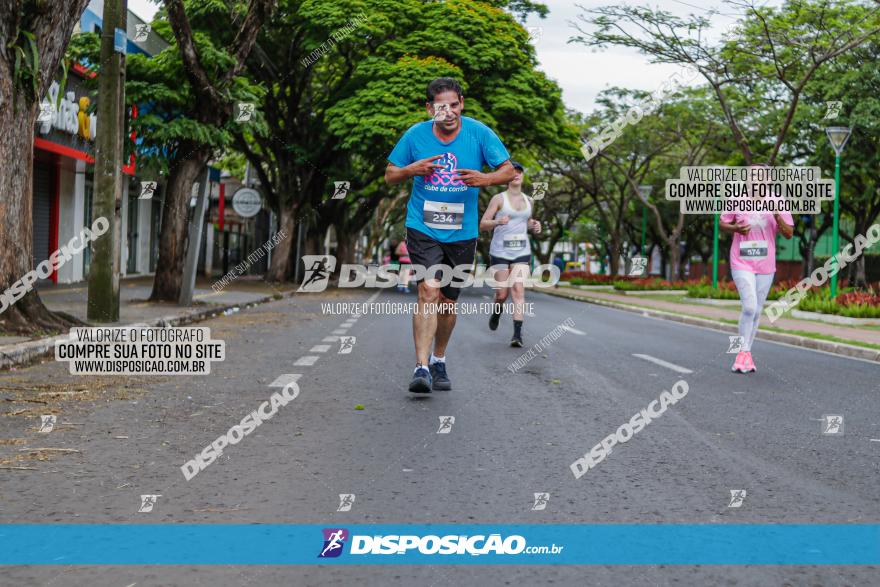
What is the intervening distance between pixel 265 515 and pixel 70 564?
2.71 feet

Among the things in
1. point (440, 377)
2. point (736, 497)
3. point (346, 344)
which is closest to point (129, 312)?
point (346, 344)

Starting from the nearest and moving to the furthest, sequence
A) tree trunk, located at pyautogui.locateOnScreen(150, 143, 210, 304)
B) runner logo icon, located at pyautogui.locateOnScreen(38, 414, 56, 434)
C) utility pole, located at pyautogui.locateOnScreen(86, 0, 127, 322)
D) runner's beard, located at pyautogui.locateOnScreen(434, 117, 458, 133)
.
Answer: runner logo icon, located at pyautogui.locateOnScreen(38, 414, 56, 434) → runner's beard, located at pyautogui.locateOnScreen(434, 117, 458, 133) → utility pole, located at pyautogui.locateOnScreen(86, 0, 127, 322) → tree trunk, located at pyautogui.locateOnScreen(150, 143, 210, 304)

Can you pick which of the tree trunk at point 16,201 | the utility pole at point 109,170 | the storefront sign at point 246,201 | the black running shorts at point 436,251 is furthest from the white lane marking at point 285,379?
the storefront sign at point 246,201

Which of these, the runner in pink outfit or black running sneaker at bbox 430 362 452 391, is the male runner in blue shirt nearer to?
black running sneaker at bbox 430 362 452 391

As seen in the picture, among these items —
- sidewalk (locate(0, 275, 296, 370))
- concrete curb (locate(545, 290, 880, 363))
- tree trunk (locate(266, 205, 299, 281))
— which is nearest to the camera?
sidewalk (locate(0, 275, 296, 370))

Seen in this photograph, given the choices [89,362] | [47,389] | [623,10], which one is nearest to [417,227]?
[47,389]

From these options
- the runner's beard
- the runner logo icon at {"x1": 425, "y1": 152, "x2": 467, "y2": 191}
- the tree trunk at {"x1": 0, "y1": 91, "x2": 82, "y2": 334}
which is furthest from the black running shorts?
the tree trunk at {"x1": 0, "y1": 91, "x2": 82, "y2": 334}

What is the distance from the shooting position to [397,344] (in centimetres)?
1161

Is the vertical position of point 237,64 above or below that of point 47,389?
above

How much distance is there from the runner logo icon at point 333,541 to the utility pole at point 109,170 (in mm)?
9589

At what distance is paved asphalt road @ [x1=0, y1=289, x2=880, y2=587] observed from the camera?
10.8 feet

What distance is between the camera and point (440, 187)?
22.3 feet

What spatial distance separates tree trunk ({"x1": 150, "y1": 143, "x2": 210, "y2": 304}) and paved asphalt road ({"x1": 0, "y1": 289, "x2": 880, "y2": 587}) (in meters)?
8.42

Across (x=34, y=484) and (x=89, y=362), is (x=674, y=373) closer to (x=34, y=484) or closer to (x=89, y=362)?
(x=89, y=362)
